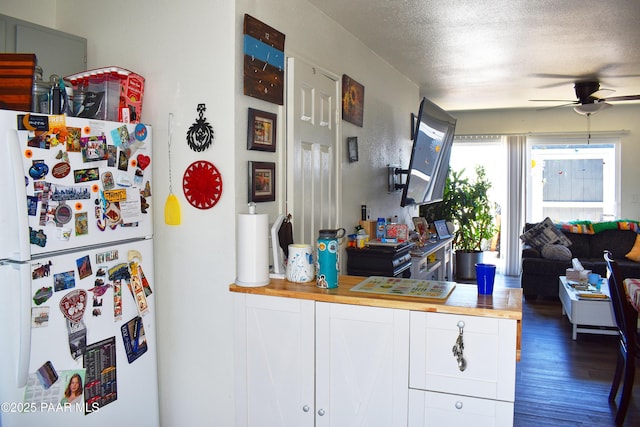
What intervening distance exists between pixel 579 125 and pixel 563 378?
195 inches

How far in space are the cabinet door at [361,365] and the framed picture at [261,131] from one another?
2.84ft

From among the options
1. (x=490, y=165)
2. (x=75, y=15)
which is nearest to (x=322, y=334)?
(x=75, y=15)

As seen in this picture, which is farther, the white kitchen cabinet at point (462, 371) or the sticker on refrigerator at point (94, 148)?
the sticker on refrigerator at point (94, 148)

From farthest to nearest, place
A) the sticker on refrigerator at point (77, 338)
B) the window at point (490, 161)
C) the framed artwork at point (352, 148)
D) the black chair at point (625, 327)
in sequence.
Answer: the window at point (490, 161) → the framed artwork at point (352, 148) → the black chair at point (625, 327) → the sticker on refrigerator at point (77, 338)

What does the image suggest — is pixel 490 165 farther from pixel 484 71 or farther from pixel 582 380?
pixel 582 380

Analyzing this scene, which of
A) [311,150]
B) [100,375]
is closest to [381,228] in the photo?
[311,150]

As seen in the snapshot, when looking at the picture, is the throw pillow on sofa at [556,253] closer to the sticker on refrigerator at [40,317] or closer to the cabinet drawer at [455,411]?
the cabinet drawer at [455,411]

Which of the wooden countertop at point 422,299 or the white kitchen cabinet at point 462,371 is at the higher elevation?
the wooden countertop at point 422,299

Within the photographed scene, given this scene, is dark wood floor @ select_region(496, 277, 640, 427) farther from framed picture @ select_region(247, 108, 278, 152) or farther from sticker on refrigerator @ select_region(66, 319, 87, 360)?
sticker on refrigerator @ select_region(66, 319, 87, 360)

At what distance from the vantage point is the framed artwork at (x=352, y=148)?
3.81m

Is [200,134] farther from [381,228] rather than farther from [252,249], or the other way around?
[381,228]

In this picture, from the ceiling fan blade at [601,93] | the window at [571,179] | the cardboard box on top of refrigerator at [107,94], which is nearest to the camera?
the cardboard box on top of refrigerator at [107,94]

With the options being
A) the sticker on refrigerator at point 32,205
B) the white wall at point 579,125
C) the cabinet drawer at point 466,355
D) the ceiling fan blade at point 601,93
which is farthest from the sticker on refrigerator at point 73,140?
the white wall at point 579,125

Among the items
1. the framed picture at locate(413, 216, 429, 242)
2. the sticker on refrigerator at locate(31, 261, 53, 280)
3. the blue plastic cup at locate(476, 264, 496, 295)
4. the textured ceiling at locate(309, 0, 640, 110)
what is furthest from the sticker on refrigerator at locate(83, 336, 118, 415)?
the framed picture at locate(413, 216, 429, 242)
